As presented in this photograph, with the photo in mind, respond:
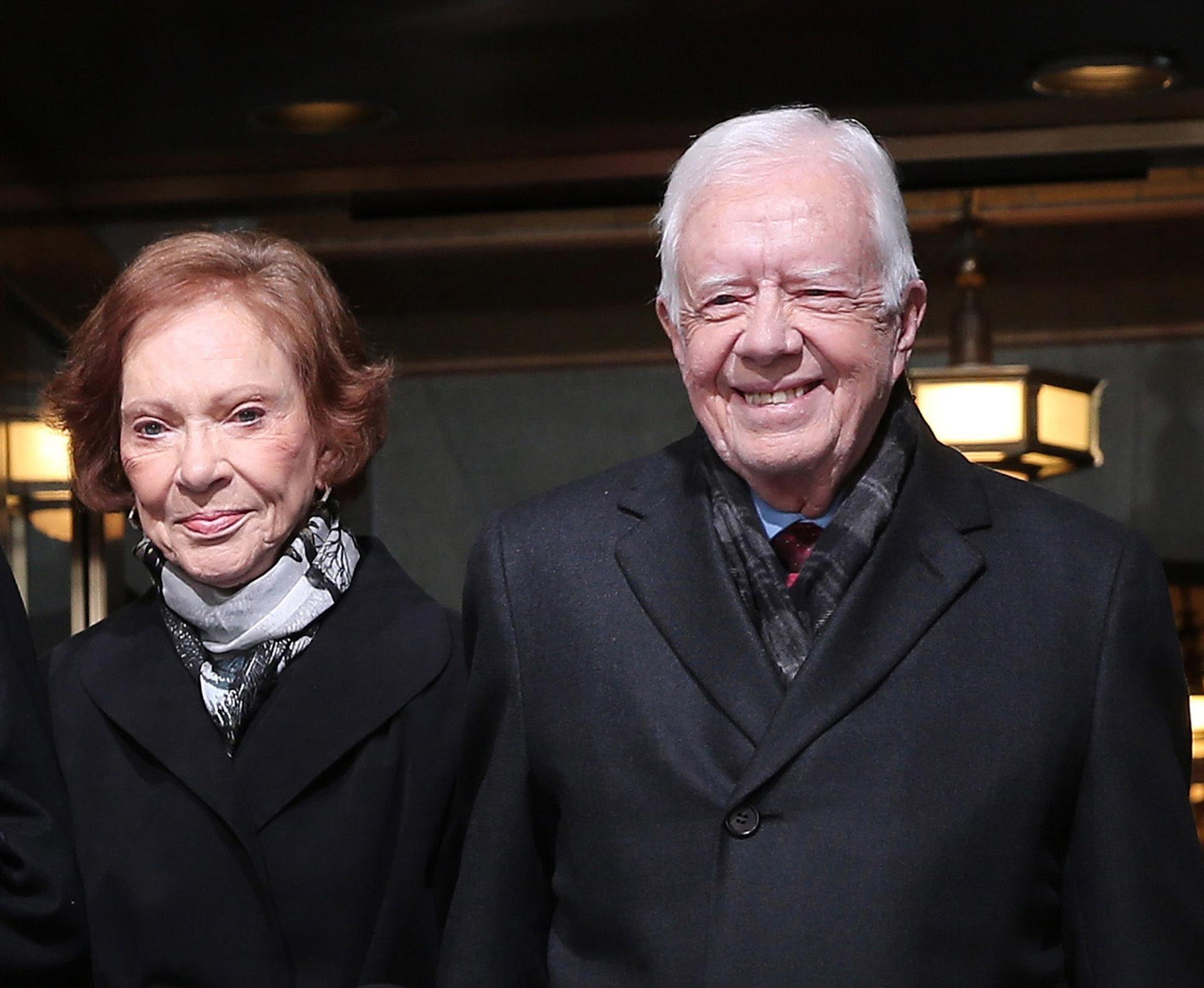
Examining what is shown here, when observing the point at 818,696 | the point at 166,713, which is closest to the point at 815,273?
the point at 818,696

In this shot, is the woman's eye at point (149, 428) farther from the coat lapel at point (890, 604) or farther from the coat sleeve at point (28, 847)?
the coat lapel at point (890, 604)

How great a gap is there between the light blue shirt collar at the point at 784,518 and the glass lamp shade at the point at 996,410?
8.46ft

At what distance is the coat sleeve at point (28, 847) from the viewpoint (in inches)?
89.8

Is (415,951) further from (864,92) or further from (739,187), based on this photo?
(864,92)

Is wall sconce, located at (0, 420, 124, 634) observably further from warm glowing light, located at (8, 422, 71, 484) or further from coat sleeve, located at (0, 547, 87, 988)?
coat sleeve, located at (0, 547, 87, 988)

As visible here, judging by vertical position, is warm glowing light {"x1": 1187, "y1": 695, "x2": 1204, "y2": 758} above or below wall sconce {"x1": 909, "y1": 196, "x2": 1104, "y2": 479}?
below

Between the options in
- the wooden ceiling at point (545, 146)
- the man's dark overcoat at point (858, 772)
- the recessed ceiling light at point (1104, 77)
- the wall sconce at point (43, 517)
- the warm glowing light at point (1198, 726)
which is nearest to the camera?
the man's dark overcoat at point (858, 772)

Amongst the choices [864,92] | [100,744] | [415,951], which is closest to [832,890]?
[415,951]

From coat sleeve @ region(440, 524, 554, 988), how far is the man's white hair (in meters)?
0.41

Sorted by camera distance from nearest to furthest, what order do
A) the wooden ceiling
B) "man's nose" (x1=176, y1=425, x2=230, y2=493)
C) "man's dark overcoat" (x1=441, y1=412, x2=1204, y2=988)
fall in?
"man's dark overcoat" (x1=441, y1=412, x2=1204, y2=988), "man's nose" (x1=176, y1=425, x2=230, y2=493), the wooden ceiling

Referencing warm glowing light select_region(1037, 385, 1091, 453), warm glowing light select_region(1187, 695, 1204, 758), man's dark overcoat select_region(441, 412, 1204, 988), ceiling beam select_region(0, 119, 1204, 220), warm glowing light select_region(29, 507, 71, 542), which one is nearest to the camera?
man's dark overcoat select_region(441, 412, 1204, 988)

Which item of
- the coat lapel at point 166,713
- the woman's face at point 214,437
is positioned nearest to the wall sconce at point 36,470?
the coat lapel at point 166,713

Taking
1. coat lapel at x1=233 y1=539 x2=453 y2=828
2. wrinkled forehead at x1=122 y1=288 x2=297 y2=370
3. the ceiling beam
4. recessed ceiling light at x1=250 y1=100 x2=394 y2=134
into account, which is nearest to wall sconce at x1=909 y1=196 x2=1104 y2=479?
the ceiling beam

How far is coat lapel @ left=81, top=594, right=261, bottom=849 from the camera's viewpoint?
2438 millimetres
